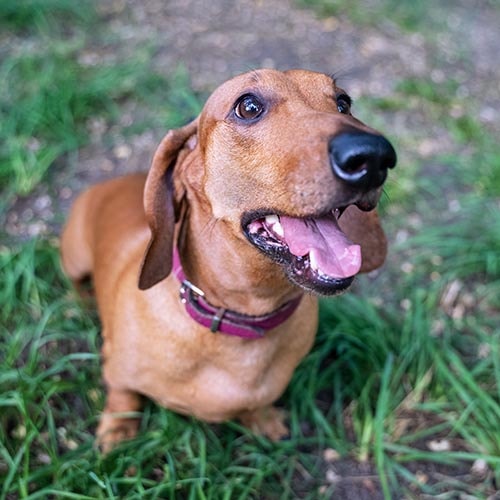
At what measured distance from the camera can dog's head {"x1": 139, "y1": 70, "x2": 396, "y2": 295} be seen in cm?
183

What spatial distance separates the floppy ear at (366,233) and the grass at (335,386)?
871 millimetres

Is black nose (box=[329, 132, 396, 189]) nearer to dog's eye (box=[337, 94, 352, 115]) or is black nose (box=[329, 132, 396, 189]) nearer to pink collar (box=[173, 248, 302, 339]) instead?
dog's eye (box=[337, 94, 352, 115])

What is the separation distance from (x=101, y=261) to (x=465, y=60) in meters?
4.49

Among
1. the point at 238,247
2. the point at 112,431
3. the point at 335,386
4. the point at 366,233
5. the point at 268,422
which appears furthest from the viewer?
the point at 335,386

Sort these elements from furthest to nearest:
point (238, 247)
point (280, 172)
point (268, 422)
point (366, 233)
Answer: point (268, 422)
point (366, 233)
point (238, 247)
point (280, 172)

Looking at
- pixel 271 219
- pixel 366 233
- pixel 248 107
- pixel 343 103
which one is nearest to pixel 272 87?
pixel 248 107

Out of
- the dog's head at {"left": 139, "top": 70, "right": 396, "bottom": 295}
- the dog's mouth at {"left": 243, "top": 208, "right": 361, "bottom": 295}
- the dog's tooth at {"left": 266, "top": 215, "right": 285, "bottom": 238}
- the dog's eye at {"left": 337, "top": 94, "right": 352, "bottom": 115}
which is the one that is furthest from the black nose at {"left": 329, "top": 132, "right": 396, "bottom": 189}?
the dog's eye at {"left": 337, "top": 94, "right": 352, "bottom": 115}

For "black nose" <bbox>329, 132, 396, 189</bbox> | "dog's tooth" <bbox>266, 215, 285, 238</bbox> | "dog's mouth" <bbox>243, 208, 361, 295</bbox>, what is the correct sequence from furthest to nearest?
"dog's tooth" <bbox>266, 215, 285, 238</bbox>
"dog's mouth" <bbox>243, 208, 361, 295</bbox>
"black nose" <bbox>329, 132, 396, 189</bbox>

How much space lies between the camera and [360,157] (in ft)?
5.78

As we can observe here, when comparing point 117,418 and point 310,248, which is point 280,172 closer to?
point 310,248

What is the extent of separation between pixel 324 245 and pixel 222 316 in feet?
1.81

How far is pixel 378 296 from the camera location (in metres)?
3.90

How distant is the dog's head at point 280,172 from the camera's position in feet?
6.01

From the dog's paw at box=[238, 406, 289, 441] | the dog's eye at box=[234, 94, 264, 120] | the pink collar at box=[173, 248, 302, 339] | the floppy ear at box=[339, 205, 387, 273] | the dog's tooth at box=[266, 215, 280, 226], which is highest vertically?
the dog's eye at box=[234, 94, 264, 120]
